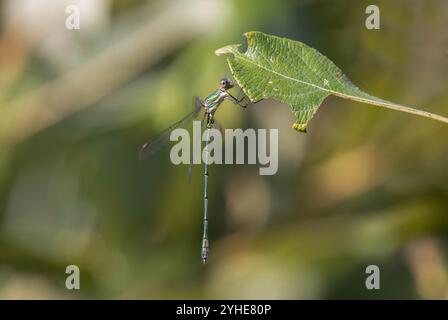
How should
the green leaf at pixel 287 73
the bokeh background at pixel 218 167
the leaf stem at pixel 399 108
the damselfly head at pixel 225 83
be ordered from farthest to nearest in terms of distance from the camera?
the bokeh background at pixel 218 167 → the damselfly head at pixel 225 83 → the green leaf at pixel 287 73 → the leaf stem at pixel 399 108

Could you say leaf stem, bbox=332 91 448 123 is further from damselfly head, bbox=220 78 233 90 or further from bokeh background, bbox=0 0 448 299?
bokeh background, bbox=0 0 448 299

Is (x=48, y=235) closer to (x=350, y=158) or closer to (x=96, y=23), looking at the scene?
(x=96, y=23)

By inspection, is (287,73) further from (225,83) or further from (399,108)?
(225,83)

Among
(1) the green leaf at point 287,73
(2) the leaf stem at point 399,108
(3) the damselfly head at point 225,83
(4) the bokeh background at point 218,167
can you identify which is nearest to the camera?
(2) the leaf stem at point 399,108

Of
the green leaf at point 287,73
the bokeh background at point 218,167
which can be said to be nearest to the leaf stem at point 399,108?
the green leaf at point 287,73

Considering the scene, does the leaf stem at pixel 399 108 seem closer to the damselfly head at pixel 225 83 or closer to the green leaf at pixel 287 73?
the green leaf at pixel 287 73
